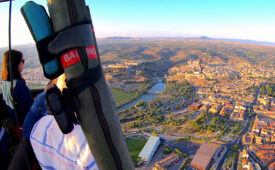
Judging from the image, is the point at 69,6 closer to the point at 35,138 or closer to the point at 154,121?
the point at 35,138

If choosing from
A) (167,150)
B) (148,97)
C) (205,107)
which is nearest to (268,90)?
(205,107)

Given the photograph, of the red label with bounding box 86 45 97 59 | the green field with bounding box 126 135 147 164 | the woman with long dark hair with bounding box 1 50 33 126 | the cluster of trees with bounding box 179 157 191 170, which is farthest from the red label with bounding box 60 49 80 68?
the green field with bounding box 126 135 147 164

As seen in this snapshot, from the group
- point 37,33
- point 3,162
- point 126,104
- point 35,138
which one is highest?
point 37,33

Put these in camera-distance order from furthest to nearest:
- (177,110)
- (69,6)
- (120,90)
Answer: (120,90), (177,110), (69,6)

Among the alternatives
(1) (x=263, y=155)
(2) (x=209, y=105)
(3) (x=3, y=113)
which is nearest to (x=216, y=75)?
(2) (x=209, y=105)

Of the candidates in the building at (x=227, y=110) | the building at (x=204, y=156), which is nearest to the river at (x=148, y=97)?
the building at (x=227, y=110)

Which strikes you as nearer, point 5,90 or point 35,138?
point 35,138
